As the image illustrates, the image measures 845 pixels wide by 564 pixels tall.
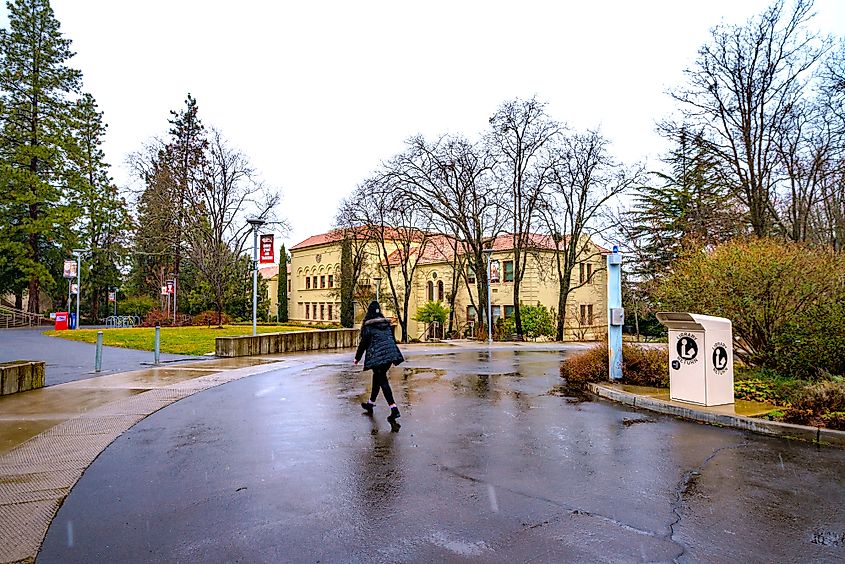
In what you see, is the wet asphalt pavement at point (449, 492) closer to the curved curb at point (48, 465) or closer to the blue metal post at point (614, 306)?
the curved curb at point (48, 465)

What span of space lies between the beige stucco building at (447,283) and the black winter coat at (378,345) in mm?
21565

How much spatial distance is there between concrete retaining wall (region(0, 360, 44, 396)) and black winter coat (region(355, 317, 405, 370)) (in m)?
7.23

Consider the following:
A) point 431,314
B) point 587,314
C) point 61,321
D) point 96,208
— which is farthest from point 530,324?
point 96,208

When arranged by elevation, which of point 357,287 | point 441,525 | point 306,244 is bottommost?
point 441,525

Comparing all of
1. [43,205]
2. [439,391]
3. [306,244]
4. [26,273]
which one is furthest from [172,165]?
[439,391]

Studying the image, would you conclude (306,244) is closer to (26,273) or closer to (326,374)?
(26,273)

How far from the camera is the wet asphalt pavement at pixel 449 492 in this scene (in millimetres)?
4098

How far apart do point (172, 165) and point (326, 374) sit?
38.2 m

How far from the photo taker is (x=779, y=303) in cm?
1095

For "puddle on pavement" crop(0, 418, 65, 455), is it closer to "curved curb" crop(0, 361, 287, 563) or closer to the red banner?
"curved curb" crop(0, 361, 287, 563)

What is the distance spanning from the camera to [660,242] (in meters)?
39.6

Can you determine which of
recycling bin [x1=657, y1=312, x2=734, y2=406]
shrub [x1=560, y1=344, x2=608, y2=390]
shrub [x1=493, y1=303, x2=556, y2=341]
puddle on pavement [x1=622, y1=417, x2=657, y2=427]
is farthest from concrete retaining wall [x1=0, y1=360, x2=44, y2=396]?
shrub [x1=493, y1=303, x2=556, y2=341]

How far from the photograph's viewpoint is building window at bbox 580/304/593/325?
151 ft

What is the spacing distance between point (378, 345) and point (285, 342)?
14.4 meters
